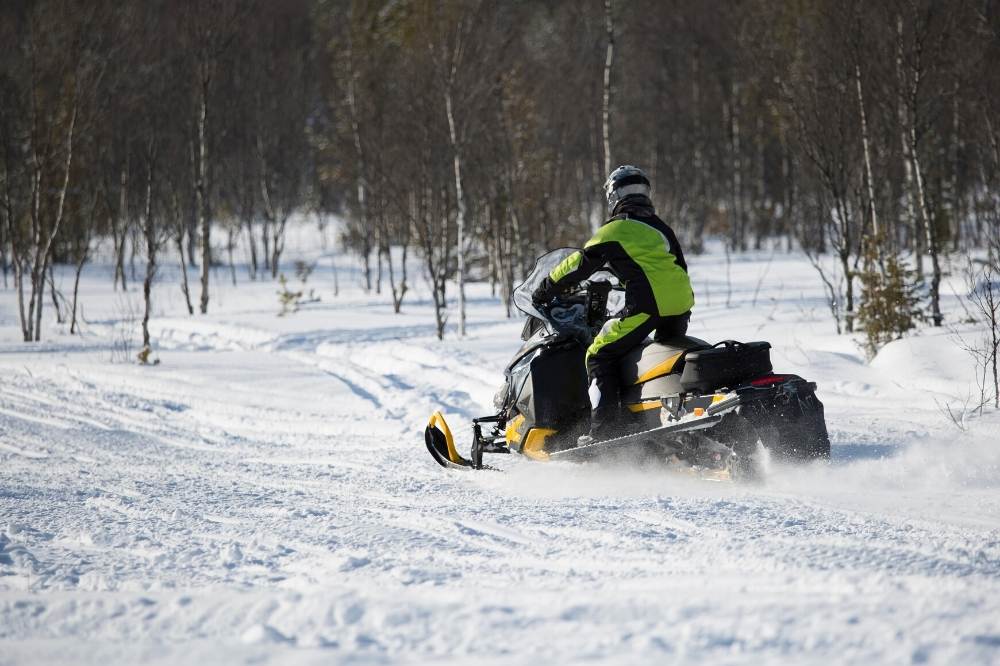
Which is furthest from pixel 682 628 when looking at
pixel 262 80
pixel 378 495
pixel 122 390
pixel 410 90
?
pixel 262 80

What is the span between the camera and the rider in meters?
4.75

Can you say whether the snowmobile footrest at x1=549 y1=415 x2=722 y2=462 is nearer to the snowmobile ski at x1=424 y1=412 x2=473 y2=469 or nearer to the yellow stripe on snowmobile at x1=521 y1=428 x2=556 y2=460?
the yellow stripe on snowmobile at x1=521 y1=428 x2=556 y2=460

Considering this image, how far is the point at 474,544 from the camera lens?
3.55 meters

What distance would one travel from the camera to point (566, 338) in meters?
5.36

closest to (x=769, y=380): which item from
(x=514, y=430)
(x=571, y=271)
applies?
(x=571, y=271)

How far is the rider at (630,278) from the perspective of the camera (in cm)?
475

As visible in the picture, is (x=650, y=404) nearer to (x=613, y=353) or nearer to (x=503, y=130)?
(x=613, y=353)

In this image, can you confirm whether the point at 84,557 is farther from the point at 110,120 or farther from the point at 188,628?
the point at 110,120

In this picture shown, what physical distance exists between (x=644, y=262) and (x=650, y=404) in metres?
0.81

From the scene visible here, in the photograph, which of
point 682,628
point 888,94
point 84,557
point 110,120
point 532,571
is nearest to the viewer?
point 682,628

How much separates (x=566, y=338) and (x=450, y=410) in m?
2.59

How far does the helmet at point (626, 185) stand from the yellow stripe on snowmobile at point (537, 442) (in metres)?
1.44

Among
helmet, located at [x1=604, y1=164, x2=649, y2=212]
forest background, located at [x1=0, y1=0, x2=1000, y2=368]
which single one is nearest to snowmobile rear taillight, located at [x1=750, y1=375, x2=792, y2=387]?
helmet, located at [x1=604, y1=164, x2=649, y2=212]

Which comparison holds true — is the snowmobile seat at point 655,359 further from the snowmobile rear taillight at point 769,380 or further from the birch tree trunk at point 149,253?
the birch tree trunk at point 149,253
